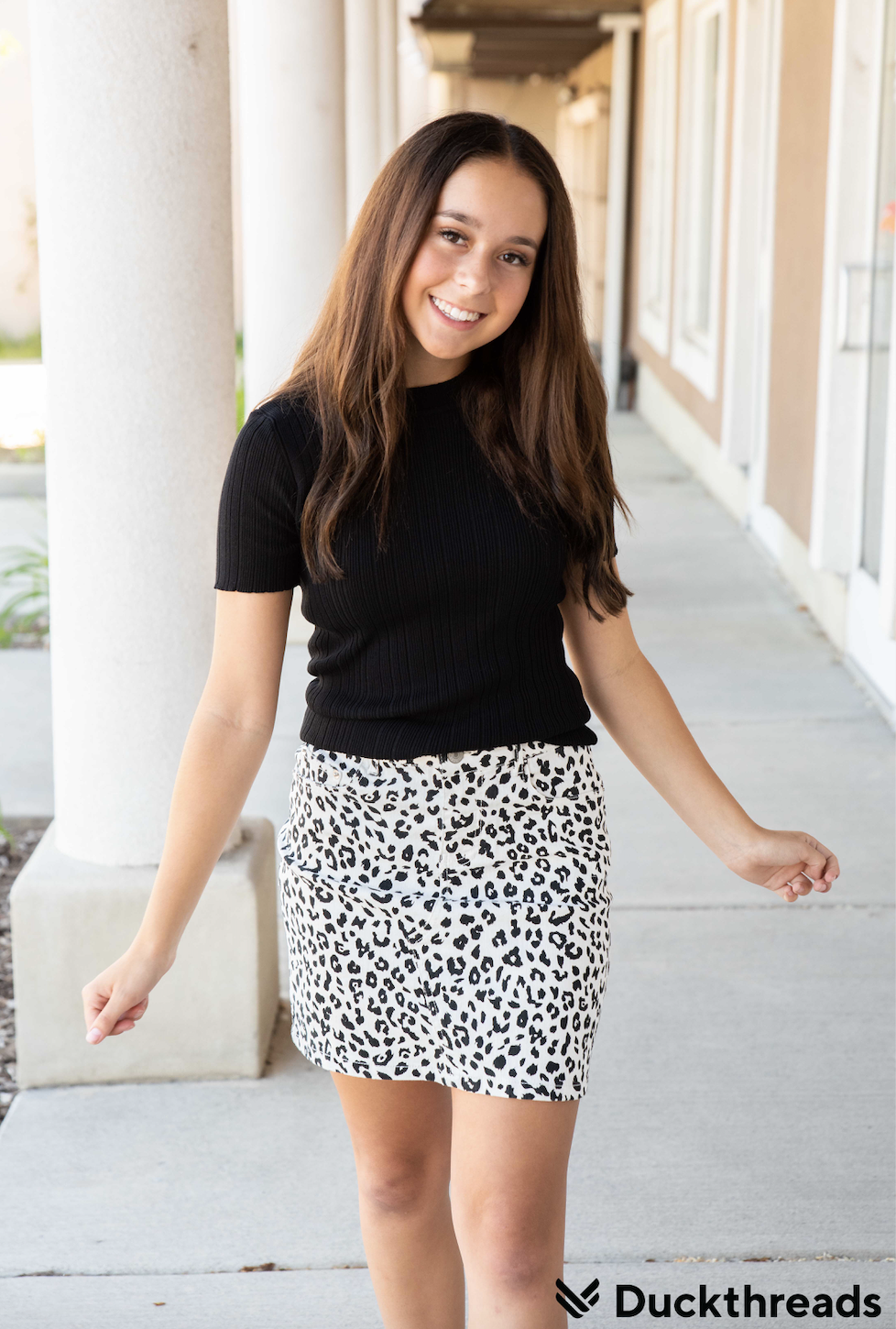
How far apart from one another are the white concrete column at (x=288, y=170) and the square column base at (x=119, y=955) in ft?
12.0

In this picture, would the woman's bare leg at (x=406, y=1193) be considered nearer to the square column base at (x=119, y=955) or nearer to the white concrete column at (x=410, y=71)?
the square column base at (x=119, y=955)

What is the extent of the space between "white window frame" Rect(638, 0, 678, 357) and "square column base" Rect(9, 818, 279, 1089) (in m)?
9.66

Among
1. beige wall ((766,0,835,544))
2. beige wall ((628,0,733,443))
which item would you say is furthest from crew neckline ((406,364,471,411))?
beige wall ((628,0,733,443))

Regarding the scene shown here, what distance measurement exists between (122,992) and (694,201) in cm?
1013

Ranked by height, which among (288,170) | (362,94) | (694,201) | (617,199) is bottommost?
(288,170)

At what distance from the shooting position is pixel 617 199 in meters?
14.9

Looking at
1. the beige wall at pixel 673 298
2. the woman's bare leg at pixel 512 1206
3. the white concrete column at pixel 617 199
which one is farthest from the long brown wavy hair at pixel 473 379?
the white concrete column at pixel 617 199

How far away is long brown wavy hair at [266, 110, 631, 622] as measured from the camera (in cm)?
181

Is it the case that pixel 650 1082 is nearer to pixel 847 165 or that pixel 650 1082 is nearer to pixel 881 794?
pixel 881 794

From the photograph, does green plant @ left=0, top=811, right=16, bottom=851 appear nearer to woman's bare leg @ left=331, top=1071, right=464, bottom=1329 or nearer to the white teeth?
woman's bare leg @ left=331, top=1071, right=464, bottom=1329

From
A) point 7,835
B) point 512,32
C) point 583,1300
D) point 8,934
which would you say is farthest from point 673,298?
point 583,1300

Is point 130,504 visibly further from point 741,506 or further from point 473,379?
point 741,506

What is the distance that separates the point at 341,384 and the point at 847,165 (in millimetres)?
4677

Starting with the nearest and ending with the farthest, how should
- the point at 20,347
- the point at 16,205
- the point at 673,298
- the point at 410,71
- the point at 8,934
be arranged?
the point at 8,934
the point at 673,298
the point at 20,347
the point at 16,205
the point at 410,71
